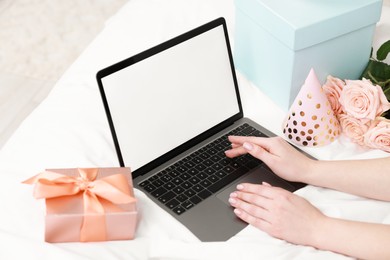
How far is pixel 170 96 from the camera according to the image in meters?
1.36

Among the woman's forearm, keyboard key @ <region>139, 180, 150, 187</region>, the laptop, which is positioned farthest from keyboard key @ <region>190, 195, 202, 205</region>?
the woman's forearm

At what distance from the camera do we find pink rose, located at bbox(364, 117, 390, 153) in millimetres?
1351

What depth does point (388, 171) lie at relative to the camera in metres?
1.24

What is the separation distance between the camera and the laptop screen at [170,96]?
4.17 ft

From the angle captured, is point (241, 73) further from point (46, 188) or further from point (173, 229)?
point (46, 188)

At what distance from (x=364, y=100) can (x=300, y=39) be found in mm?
203

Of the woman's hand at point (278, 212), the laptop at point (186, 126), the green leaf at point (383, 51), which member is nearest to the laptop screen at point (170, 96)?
the laptop at point (186, 126)

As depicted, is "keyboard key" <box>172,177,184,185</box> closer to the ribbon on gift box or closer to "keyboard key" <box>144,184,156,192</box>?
"keyboard key" <box>144,184,156,192</box>

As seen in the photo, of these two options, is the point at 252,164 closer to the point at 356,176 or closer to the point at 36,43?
the point at 356,176

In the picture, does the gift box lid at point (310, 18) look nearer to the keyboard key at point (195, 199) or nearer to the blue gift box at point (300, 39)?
the blue gift box at point (300, 39)

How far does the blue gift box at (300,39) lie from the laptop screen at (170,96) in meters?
0.13

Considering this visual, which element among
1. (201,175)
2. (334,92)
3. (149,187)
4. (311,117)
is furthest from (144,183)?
(334,92)

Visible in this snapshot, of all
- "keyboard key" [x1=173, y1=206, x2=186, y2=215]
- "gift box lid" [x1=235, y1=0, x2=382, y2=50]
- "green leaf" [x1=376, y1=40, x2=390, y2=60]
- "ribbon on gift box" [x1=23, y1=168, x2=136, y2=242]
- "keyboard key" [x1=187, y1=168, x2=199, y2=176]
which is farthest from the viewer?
"green leaf" [x1=376, y1=40, x2=390, y2=60]

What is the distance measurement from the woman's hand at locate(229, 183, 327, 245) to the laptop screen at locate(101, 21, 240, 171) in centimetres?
23
